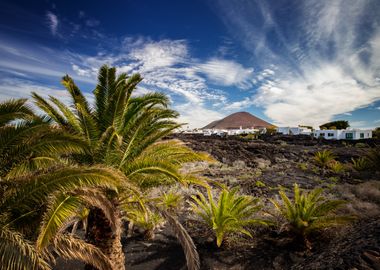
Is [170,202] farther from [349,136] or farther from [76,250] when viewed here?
[349,136]

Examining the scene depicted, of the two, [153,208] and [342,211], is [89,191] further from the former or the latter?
[342,211]

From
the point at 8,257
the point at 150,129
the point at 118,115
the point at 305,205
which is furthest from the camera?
the point at 305,205

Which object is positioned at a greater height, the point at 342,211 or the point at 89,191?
the point at 89,191

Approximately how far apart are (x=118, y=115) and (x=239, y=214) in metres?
4.45

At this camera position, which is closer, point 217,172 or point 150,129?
point 150,129

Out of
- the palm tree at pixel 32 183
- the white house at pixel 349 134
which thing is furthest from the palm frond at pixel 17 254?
the white house at pixel 349 134

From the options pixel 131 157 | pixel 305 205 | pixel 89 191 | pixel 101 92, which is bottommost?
pixel 305 205

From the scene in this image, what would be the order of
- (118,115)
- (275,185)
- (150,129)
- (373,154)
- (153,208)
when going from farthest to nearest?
(373,154) < (275,185) < (150,129) < (118,115) < (153,208)

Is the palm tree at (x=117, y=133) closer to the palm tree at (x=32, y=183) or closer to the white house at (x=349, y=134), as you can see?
the palm tree at (x=32, y=183)

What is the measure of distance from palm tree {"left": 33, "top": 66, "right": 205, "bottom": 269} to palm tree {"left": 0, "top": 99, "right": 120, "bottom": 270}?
2.37 ft

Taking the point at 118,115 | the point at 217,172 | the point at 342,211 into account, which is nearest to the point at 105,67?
the point at 118,115

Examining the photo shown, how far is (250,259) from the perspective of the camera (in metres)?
5.71

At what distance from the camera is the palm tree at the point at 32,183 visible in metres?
3.04

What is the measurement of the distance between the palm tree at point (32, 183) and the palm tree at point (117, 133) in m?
0.72
